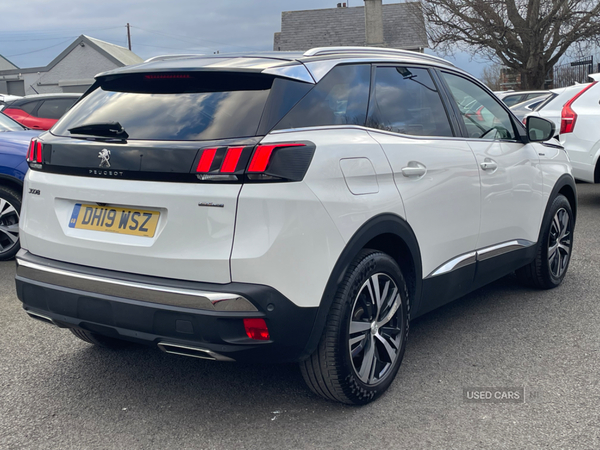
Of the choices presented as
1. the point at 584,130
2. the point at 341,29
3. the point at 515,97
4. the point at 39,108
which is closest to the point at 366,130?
the point at 584,130

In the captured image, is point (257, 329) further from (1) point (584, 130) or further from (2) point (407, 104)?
(1) point (584, 130)

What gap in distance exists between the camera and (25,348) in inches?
161

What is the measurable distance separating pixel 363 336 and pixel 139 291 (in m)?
1.11

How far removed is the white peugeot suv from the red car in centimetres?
1085

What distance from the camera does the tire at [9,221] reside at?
627 centimetres

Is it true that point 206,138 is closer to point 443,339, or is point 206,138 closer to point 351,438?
point 351,438

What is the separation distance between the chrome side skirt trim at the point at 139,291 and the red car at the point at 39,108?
11294 mm

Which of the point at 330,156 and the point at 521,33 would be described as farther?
the point at 521,33

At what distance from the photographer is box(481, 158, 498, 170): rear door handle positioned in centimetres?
404

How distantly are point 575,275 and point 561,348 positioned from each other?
1928mm

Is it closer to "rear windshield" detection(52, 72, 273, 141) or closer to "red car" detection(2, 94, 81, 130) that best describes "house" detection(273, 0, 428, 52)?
"red car" detection(2, 94, 81, 130)

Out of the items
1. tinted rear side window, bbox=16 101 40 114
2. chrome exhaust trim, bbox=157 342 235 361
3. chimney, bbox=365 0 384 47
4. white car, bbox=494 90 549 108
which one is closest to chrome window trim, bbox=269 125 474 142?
chrome exhaust trim, bbox=157 342 235 361

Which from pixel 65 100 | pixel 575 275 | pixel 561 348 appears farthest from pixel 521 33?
pixel 561 348

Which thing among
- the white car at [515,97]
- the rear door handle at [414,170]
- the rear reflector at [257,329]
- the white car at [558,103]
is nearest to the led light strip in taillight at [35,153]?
the rear reflector at [257,329]
